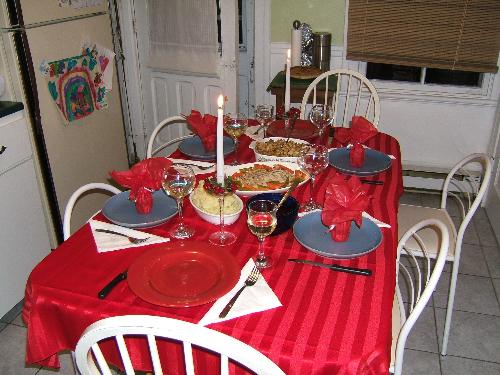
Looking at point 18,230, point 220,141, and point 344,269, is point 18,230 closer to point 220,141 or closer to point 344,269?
point 220,141

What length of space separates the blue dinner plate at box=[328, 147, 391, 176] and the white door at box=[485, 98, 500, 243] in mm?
1429

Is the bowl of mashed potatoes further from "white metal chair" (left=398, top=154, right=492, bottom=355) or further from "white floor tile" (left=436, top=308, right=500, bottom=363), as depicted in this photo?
"white floor tile" (left=436, top=308, right=500, bottom=363)

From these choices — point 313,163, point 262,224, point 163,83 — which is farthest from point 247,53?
point 262,224

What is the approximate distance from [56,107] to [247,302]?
1.90 meters

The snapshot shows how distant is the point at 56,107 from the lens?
8.80 feet

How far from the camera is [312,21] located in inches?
134

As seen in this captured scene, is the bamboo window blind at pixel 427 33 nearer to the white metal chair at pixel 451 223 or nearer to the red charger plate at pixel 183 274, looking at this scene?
the white metal chair at pixel 451 223

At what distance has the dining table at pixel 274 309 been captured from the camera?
1.15 meters

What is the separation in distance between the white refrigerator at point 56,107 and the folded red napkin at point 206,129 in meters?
0.93

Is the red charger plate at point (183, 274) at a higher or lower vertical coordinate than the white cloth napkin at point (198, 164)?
lower

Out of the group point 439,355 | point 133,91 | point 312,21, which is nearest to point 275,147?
point 439,355

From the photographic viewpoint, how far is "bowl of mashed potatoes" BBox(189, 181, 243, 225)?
1626mm

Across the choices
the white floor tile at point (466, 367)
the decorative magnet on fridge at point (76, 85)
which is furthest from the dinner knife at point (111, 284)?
the decorative magnet on fridge at point (76, 85)

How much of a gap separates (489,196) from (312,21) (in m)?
1.70
